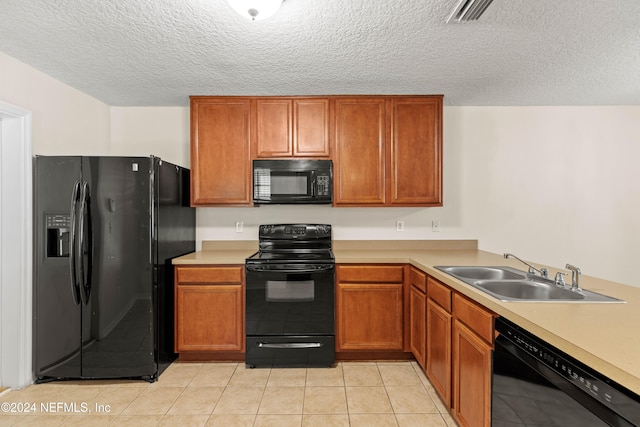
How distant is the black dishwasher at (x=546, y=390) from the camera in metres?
0.90

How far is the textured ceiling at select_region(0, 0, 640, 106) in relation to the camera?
1.79 metres

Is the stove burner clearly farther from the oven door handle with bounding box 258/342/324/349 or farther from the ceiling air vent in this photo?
the ceiling air vent

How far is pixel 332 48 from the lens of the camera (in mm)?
2182

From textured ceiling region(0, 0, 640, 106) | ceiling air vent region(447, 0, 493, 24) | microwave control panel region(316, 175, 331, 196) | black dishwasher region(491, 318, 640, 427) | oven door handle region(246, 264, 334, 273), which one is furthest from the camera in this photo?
microwave control panel region(316, 175, 331, 196)

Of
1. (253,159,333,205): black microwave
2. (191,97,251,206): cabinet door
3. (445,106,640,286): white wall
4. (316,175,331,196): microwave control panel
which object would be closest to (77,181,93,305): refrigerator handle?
(191,97,251,206): cabinet door

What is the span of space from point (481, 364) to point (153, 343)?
2234 mm

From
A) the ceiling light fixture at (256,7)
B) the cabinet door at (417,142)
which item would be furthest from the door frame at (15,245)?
the cabinet door at (417,142)

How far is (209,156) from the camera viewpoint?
3002 millimetres

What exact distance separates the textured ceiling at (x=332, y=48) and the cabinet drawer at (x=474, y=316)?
1.57m

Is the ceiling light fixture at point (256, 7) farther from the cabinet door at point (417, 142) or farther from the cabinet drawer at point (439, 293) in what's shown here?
the cabinet drawer at point (439, 293)

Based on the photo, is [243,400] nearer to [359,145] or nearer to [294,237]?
[294,237]

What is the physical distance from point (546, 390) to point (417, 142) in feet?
7.38

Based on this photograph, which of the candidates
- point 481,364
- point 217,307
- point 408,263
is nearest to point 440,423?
point 481,364

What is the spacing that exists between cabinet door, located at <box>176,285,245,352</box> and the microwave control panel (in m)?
1.07
